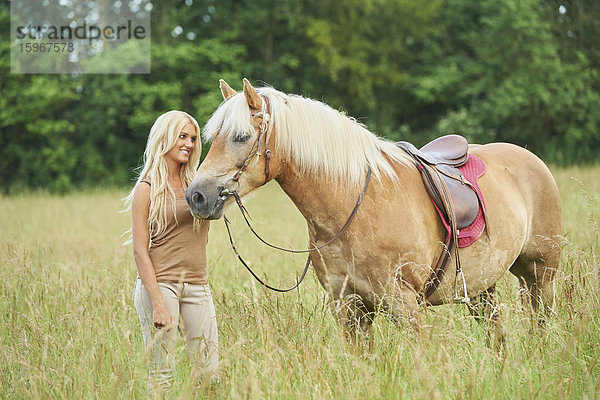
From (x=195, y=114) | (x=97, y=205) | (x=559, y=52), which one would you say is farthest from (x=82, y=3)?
(x=559, y=52)

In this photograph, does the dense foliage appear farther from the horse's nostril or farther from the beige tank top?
the horse's nostril

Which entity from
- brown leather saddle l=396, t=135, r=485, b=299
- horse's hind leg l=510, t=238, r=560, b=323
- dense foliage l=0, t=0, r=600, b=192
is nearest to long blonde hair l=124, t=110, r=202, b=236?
brown leather saddle l=396, t=135, r=485, b=299

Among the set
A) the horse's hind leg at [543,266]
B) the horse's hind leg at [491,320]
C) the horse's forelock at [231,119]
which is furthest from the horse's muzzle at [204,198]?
the horse's hind leg at [543,266]

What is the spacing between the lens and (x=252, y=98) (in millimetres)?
2822

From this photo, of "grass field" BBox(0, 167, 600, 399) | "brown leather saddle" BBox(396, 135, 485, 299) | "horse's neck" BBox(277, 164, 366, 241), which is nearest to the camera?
"grass field" BBox(0, 167, 600, 399)

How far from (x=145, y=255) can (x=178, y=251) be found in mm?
197

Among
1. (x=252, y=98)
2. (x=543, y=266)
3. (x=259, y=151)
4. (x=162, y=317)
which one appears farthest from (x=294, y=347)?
(x=543, y=266)

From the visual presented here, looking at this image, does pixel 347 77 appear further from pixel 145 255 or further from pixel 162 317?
pixel 162 317

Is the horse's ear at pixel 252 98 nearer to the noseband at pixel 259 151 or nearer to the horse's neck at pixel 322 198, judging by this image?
the noseband at pixel 259 151

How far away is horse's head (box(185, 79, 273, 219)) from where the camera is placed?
8.93ft

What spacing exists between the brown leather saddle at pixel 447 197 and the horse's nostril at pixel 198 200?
4.45 ft

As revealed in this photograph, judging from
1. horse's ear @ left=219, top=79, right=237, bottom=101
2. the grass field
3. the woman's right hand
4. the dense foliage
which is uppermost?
the dense foliage

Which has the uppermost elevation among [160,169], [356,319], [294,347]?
[160,169]

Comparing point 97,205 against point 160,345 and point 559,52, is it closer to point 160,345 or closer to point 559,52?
point 160,345
